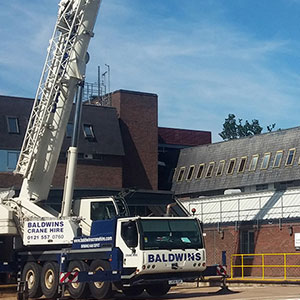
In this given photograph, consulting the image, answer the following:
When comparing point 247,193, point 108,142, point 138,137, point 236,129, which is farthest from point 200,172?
point 236,129

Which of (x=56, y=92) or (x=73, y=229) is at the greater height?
(x=56, y=92)

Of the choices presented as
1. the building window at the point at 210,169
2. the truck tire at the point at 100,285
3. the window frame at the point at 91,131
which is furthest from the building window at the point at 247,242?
the truck tire at the point at 100,285

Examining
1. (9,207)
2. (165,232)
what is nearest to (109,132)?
(9,207)

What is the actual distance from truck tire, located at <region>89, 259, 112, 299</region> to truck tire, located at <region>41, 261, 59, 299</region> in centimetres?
161

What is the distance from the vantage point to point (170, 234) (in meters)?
21.8

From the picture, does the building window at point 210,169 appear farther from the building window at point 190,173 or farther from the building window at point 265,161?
the building window at point 265,161

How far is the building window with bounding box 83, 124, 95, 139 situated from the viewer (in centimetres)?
4560

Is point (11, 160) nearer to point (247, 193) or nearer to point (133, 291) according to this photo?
point (247, 193)

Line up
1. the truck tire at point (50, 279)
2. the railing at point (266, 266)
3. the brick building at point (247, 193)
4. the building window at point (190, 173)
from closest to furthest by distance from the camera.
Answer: the truck tire at point (50, 279), the railing at point (266, 266), the brick building at point (247, 193), the building window at point (190, 173)

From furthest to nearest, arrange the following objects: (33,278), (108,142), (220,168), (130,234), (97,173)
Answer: (220,168) → (108,142) → (97,173) → (33,278) → (130,234)

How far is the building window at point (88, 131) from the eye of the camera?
45600 millimetres

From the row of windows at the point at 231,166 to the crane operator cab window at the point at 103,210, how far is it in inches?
895

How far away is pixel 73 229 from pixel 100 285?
2.32 m

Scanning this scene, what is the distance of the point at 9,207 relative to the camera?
2503 cm
